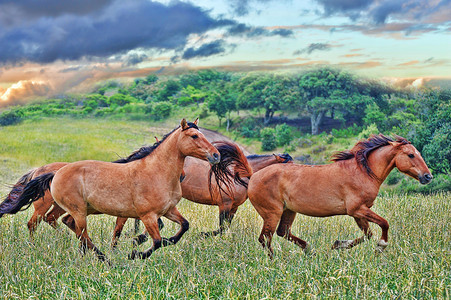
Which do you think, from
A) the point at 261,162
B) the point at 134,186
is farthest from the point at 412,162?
the point at 134,186

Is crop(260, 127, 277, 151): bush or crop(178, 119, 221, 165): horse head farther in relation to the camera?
crop(260, 127, 277, 151): bush

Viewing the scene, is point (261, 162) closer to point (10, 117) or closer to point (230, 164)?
point (230, 164)

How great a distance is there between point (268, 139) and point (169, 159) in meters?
24.1

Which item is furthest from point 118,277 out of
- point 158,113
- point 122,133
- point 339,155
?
point 158,113

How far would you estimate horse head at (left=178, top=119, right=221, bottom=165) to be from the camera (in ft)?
22.0

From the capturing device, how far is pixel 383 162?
24.5ft

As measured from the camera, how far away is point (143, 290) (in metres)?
5.77

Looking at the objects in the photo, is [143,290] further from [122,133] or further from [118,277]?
[122,133]

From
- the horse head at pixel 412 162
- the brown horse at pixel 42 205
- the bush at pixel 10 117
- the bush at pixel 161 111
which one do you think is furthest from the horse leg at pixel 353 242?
the bush at pixel 10 117

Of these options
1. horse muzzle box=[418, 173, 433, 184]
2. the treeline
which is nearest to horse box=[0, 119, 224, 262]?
horse muzzle box=[418, 173, 433, 184]

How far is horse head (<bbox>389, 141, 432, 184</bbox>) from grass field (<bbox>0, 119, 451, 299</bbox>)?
1.08 metres

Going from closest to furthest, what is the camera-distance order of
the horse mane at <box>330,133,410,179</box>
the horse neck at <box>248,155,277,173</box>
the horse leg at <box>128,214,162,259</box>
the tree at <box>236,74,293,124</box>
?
the horse leg at <box>128,214,162,259</box>, the horse mane at <box>330,133,410,179</box>, the horse neck at <box>248,155,277,173</box>, the tree at <box>236,74,293,124</box>

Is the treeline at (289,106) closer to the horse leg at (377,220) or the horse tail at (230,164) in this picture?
the horse tail at (230,164)

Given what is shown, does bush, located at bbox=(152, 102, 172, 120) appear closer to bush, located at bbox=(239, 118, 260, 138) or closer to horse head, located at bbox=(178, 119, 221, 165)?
bush, located at bbox=(239, 118, 260, 138)
